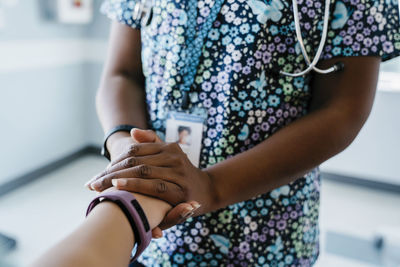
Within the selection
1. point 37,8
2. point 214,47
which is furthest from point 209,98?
point 37,8

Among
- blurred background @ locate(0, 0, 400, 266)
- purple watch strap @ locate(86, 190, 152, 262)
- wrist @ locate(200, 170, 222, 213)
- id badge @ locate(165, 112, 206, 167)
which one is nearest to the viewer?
purple watch strap @ locate(86, 190, 152, 262)

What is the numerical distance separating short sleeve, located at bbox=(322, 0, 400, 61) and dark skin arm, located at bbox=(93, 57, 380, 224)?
0.02 m

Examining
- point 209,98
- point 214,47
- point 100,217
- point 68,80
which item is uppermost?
point 214,47

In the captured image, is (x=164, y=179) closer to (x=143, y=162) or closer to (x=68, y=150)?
(x=143, y=162)

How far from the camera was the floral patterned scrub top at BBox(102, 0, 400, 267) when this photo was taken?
2.35 feet

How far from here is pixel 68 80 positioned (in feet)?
10.6

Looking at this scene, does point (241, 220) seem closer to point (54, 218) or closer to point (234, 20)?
point (234, 20)

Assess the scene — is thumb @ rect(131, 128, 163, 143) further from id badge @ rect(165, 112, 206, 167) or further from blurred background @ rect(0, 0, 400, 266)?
blurred background @ rect(0, 0, 400, 266)

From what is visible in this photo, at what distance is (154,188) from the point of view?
0.62 meters

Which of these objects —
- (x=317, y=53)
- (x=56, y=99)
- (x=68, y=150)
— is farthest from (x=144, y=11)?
(x=68, y=150)

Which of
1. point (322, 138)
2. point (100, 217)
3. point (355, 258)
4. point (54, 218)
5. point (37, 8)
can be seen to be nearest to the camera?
point (100, 217)

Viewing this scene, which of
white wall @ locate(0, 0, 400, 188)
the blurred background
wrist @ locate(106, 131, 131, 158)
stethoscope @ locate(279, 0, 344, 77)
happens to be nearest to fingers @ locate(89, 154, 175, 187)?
wrist @ locate(106, 131, 131, 158)

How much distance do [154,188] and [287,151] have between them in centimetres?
28

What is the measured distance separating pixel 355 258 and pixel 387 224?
0.51m
